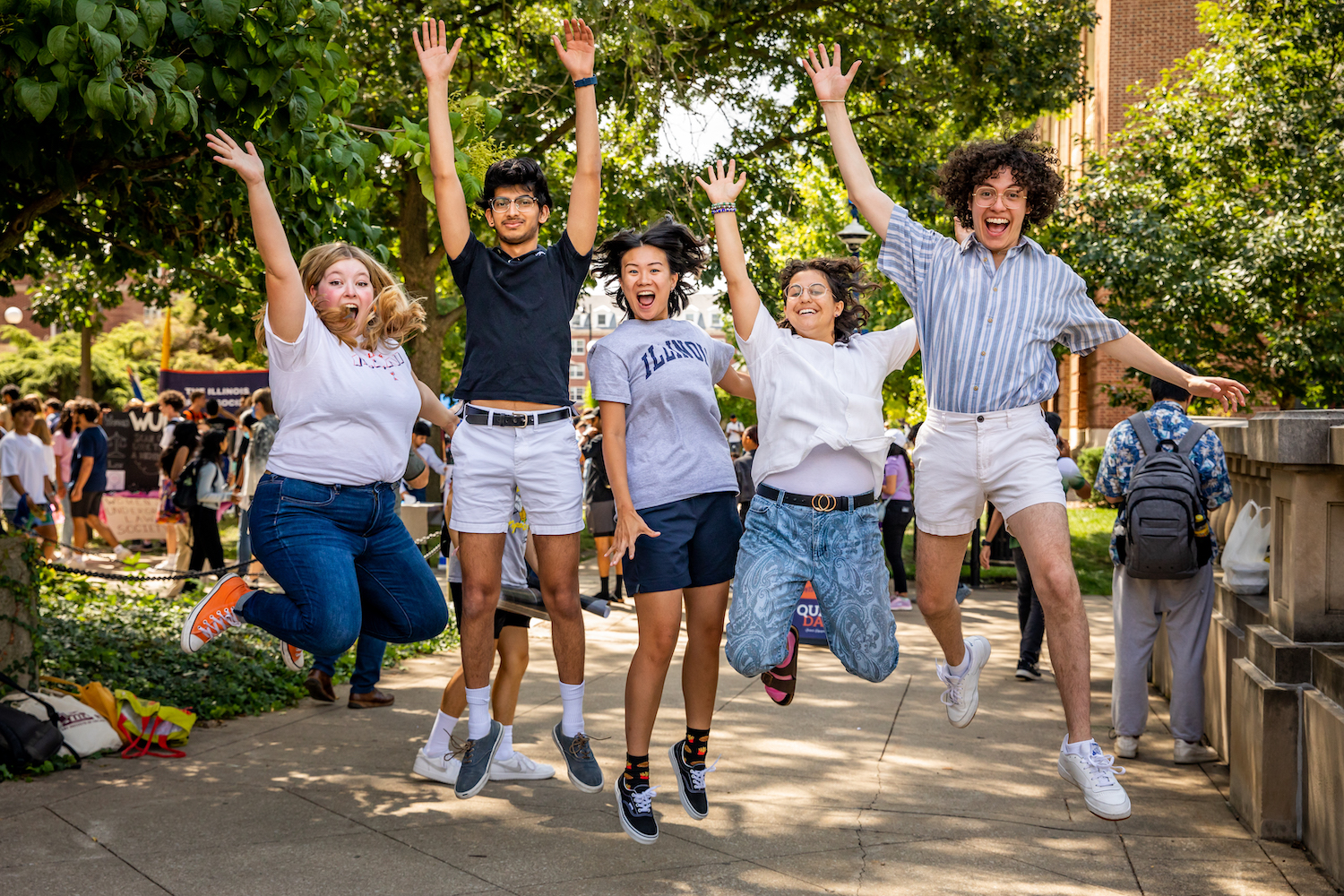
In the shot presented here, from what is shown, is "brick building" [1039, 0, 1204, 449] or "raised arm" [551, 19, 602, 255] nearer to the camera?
"raised arm" [551, 19, 602, 255]

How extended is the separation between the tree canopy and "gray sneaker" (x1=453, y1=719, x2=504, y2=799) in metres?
12.0

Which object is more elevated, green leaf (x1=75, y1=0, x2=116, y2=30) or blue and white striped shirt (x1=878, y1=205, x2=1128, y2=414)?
green leaf (x1=75, y1=0, x2=116, y2=30)

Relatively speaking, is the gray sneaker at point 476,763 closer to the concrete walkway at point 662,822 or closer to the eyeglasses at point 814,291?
the concrete walkway at point 662,822

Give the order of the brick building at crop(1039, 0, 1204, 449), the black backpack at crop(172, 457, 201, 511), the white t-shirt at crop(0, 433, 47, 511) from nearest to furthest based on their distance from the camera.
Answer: the black backpack at crop(172, 457, 201, 511) < the white t-shirt at crop(0, 433, 47, 511) < the brick building at crop(1039, 0, 1204, 449)

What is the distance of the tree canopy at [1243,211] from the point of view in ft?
47.4

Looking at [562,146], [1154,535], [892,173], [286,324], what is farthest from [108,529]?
[1154,535]

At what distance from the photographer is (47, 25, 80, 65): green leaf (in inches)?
158

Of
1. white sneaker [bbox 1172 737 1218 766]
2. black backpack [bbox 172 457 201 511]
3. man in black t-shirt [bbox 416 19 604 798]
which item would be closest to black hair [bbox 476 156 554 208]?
man in black t-shirt [bbox 416 19 604 798]

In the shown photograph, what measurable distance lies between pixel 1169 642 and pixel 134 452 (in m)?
14.5

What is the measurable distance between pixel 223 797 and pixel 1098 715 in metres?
5.23

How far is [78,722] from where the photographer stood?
596 centimetres

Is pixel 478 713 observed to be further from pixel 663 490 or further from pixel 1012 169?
pixel 1012 169

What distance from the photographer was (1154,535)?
612 centimetres

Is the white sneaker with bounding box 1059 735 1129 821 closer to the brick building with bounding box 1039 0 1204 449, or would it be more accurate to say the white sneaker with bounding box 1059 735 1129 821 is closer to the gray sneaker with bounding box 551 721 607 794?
the gray sneaker with bounding box 551 721 607 794
